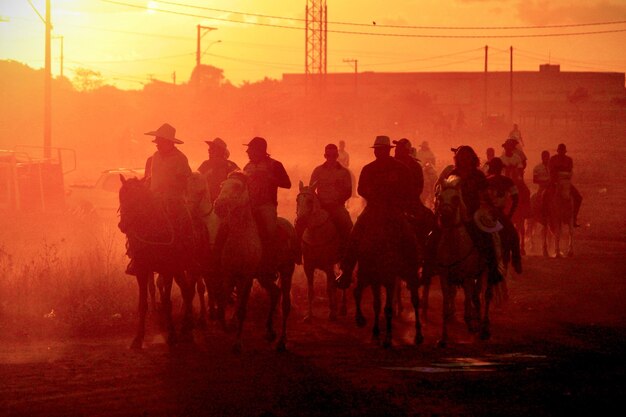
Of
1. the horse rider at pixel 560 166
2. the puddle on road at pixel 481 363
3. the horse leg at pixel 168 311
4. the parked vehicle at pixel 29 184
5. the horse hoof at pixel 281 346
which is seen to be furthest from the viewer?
the parked vehicle at pixel 29 184

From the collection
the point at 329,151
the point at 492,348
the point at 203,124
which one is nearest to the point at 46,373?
the point at 492,348

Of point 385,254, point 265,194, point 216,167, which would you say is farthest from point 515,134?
point 265,194

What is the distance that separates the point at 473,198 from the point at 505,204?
190 centimetres

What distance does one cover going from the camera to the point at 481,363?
12281 millimetres

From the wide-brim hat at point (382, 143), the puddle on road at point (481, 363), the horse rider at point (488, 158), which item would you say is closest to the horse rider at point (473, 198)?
the wide-brim hat at point (382, 143)

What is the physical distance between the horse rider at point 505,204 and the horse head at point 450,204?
1253 mm

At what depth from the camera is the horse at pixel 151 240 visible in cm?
1372

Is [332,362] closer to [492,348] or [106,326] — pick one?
[492,348]

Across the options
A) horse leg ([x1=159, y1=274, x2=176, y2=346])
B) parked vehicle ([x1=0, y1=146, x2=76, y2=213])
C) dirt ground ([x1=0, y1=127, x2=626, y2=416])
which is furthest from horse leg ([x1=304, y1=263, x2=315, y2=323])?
parked vehicle ([x1=0, y1=146, x2=76, y2=213])

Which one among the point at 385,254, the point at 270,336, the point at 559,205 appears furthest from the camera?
the point at 559,205

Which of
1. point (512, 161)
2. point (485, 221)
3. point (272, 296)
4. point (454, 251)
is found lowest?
point (272, 296)

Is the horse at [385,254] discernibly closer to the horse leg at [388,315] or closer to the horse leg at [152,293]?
the horse leg at [388,315]

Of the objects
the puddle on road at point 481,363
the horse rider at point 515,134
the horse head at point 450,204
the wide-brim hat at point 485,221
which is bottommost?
the puddle on road at point 481,363

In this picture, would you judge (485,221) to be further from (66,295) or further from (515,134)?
(515,134)
